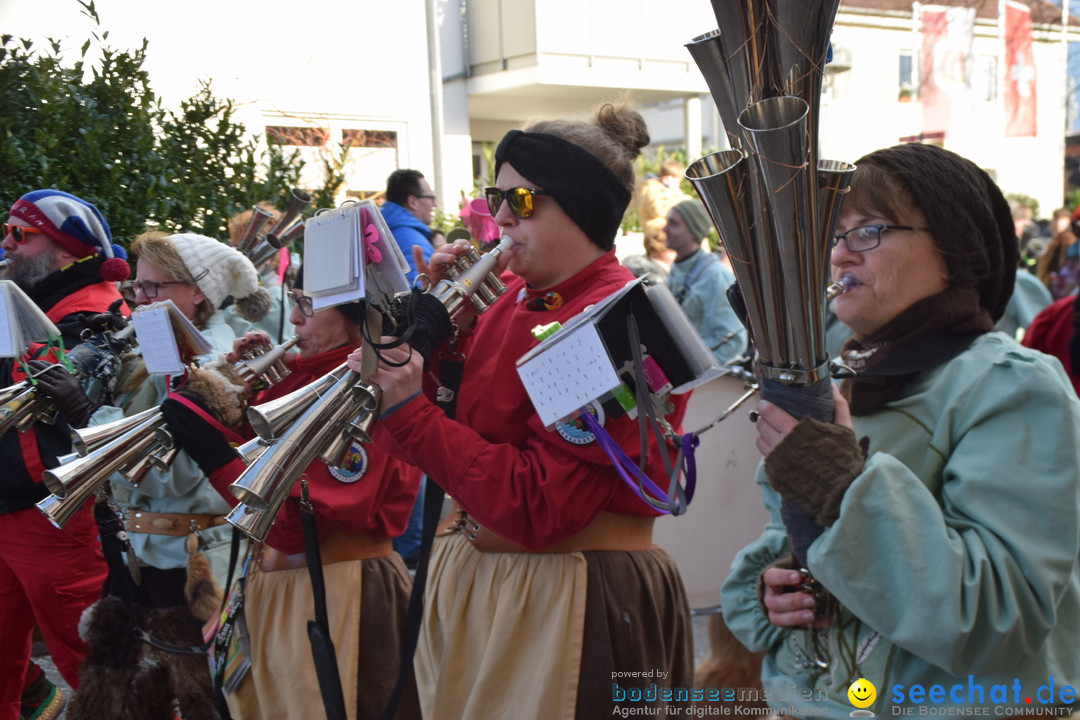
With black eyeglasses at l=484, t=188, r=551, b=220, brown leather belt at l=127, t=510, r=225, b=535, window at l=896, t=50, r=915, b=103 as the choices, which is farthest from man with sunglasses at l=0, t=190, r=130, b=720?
window at l=896, t=50, r=915, b=103

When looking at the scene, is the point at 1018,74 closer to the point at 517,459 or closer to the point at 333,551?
the point at 333,551

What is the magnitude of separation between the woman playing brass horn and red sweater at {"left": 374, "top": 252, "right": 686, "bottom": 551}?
669 millimetres

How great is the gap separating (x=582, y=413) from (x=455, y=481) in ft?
1.07

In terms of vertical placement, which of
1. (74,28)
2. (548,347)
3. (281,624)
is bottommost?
(281,624)

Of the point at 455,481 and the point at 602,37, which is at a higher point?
the point at 602,37

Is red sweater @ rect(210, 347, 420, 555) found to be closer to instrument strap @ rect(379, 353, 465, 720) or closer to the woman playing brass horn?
the woman playing brass horn

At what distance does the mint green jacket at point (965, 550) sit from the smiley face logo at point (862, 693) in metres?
0.01

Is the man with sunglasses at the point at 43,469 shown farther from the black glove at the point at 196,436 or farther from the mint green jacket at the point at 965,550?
the mint green jacket at the point at 965,550

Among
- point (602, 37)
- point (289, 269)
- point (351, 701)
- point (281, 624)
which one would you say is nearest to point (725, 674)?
point (351, 701)

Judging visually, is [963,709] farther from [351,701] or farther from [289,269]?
[289,269]

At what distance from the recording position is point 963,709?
71.4 inches

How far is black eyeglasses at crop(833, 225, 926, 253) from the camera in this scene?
6.66 feet

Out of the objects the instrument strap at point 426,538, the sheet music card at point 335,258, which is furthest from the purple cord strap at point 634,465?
the sheet music card at point 335,258

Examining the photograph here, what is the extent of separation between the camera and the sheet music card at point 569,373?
1.88 meters
